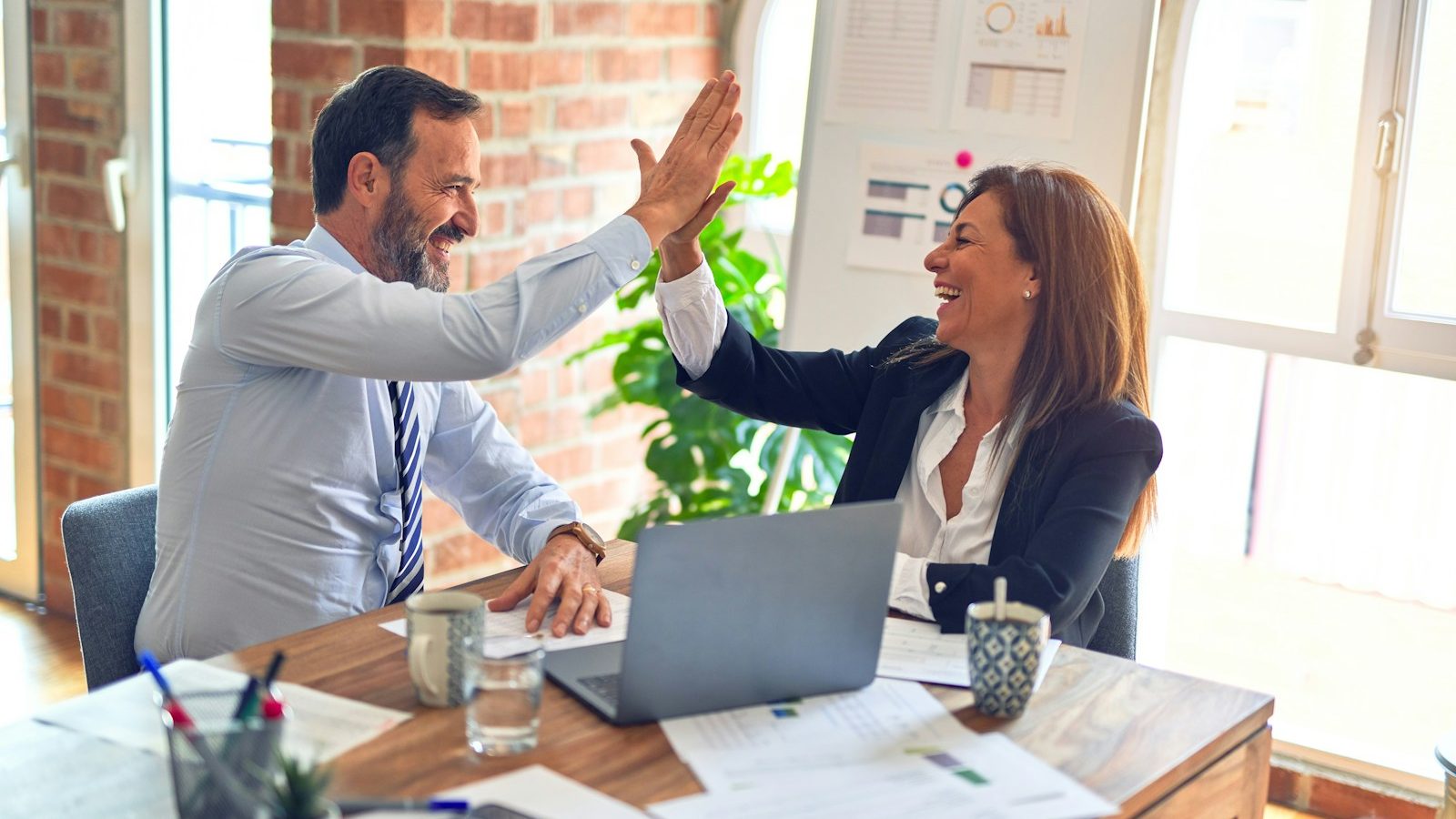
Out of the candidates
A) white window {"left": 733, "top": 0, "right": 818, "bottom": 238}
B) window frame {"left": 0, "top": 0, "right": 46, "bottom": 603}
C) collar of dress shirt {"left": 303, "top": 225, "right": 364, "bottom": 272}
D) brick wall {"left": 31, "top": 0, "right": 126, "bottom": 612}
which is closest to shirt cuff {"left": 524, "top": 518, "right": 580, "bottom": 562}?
collar of dress shirt {"left": 303, "top": 225, "right": 364, "bottom": 272}

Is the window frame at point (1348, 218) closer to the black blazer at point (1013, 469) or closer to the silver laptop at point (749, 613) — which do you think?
the black blazer at point (1013, 469)

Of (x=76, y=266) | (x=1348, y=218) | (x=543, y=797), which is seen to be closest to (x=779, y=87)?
(x=1348, y=218)

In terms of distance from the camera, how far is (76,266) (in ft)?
11.6

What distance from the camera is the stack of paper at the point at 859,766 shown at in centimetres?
122

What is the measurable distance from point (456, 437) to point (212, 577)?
16.6 inches

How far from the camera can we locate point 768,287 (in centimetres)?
345

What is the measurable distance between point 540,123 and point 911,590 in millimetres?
1775

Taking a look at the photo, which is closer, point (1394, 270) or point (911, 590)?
point (911, 590)

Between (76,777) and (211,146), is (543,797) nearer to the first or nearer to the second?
(76,777)

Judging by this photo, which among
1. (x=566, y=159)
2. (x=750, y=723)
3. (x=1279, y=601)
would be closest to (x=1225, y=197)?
(x=1279, y=601)

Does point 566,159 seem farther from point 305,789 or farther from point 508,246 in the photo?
point 305,789

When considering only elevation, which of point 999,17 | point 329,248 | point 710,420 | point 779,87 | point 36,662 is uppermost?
point 999,17

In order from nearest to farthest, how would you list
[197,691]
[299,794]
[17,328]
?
[299,794], [197,691], [17,328]

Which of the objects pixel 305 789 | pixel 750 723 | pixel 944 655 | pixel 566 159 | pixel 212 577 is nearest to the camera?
pixel 305 789
